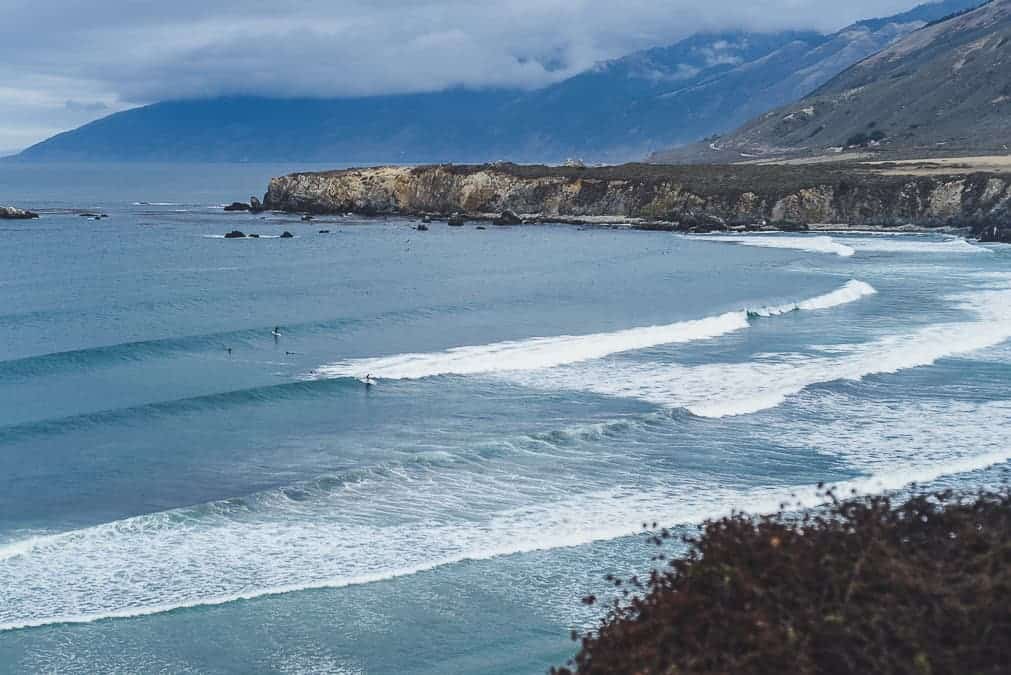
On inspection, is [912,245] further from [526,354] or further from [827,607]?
[827,607]

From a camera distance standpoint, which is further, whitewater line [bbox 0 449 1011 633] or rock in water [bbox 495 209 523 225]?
rock in water [bbox 495 209 523 225]

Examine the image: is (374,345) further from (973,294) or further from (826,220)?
(826,220)

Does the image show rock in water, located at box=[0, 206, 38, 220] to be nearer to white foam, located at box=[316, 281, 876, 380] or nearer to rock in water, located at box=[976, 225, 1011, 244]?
white foam, located at box=[316, 281, 876, 380]

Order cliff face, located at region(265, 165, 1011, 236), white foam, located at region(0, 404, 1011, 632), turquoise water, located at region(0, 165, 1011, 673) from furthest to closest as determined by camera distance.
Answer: cliff face, located at region(265, 165, 1011, 236)
white foam, located at region(0, 404, 1011, 632)
turquoise water, located at region(0, 165, 1011, 673)

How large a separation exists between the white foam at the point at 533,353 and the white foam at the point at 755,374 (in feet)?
3.74

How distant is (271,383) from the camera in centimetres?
2392

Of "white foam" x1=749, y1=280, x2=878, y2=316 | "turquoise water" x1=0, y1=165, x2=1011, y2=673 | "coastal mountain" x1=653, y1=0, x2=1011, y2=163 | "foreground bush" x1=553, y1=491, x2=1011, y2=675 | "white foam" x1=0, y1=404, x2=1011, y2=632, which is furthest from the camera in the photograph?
"coastal mountain" x1=653, y1=0, x2=1011, y2=163

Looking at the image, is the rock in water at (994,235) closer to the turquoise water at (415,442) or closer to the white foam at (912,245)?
the white foam at (912,245)

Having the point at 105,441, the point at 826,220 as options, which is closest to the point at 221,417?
the point at 105,441

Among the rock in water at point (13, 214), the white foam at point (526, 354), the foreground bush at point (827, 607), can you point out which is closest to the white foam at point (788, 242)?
the white foam at point (526, 354)

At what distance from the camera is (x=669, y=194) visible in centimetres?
8331

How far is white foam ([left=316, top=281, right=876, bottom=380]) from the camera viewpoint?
25516mm

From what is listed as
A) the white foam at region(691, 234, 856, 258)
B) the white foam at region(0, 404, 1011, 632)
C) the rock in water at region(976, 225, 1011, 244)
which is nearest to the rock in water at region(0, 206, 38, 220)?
the white foam at region(691, 234, 856, 258)

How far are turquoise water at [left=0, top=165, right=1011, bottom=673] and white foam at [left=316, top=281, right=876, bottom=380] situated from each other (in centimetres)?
14
